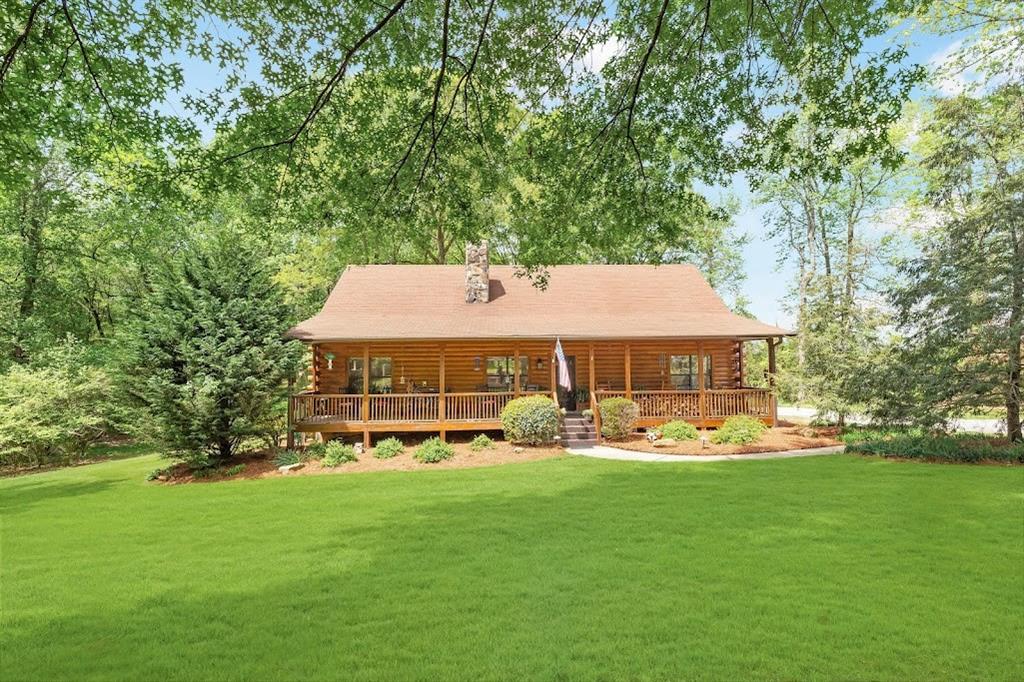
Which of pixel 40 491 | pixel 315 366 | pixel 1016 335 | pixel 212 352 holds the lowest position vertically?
pixel 40 491

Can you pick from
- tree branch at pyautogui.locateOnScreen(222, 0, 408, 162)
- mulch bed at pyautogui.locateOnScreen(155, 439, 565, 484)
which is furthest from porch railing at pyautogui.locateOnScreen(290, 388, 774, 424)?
tree branch at pyautogui.locateOnScreen(222, 0, 408, 162)

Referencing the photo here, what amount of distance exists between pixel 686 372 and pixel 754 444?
5.57 meters

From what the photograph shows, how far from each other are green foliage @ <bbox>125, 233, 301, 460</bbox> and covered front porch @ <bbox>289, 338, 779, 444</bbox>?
6.99 ft

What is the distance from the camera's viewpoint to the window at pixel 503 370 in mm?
20047

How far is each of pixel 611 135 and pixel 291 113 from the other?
167 inches

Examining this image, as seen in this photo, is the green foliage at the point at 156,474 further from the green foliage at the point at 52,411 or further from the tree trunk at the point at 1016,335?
the tree trunk at the point at 1016,335

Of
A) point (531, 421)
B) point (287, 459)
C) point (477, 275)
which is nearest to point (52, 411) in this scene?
point (287, 459)

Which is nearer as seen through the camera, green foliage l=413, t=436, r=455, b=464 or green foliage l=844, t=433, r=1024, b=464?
green foliage l=844, t=433, r=1024, b=464

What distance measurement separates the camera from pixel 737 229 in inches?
1617

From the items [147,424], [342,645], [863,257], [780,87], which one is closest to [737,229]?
[863,257]

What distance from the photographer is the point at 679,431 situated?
55.3ft

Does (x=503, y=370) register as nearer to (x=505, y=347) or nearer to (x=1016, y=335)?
(x=505, y=347)

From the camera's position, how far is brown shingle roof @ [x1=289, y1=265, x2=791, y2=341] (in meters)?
17.9

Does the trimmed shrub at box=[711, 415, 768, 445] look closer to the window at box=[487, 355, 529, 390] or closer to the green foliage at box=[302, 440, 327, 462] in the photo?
the window at box=[487, 355, 529, 390]
